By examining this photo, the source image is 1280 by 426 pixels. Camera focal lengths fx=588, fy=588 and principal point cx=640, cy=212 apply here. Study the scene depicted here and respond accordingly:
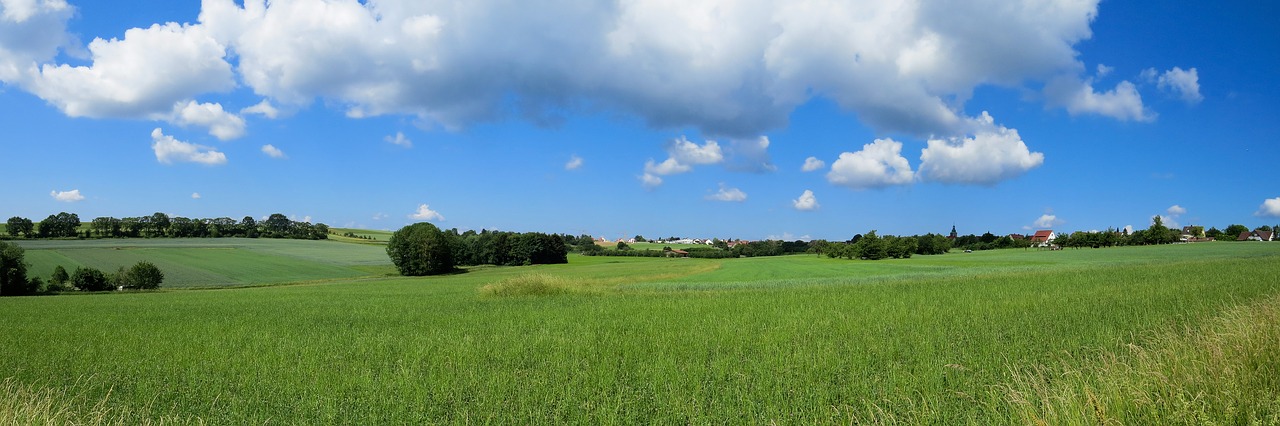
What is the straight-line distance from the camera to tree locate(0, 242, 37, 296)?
49250mm

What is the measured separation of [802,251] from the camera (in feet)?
394

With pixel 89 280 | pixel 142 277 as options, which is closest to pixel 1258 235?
pixel 142 277

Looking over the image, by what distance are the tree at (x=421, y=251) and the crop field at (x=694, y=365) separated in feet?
197

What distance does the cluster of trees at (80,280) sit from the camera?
50781 millimetres

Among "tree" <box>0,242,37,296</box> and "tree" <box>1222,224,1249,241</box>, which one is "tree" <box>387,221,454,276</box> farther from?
"tree" <box>1222,224,1249,241</box>

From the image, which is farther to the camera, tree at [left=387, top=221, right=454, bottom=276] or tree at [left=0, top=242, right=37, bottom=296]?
tree at [left=387, top=221, right=454, bottom=276]

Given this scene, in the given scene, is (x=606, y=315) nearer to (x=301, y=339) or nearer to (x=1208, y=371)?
(x=301, y=339)

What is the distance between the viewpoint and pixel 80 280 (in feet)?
180

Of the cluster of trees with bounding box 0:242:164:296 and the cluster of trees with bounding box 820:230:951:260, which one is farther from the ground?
the cluster of trees with bounding box 820:230:951:260

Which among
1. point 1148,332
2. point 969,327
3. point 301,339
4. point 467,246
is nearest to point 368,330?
point 301,339

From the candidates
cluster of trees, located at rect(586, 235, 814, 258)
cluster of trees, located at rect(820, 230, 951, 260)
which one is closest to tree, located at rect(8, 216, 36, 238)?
cluster of trees, located at rect(586, 235, 814, 258)

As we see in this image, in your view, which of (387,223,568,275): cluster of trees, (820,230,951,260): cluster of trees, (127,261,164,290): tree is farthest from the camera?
(387,223,568,275): cluster of trees

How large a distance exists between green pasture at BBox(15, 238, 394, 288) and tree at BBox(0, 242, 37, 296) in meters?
7.77

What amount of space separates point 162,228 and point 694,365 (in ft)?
435
